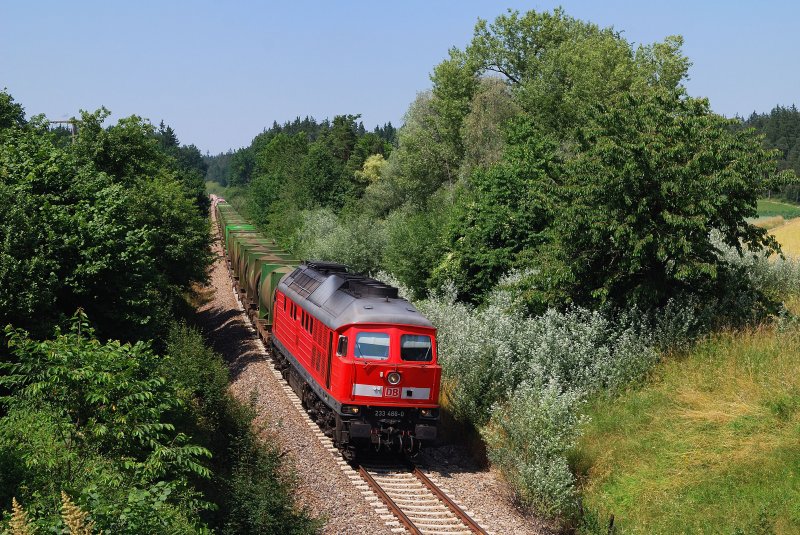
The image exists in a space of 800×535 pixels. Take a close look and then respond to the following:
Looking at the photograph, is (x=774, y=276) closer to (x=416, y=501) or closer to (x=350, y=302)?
(x=350, y=302)

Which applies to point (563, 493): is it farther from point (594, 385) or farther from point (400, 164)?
point (400, 164)

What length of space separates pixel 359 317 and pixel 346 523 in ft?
15.6

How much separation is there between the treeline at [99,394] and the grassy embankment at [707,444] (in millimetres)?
6901

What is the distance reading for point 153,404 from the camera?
14.5 meters

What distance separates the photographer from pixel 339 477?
1780cm

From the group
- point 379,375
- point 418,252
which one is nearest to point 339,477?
point 379,375

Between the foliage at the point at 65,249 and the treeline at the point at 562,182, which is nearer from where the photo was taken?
the foliage at the point at 65,249

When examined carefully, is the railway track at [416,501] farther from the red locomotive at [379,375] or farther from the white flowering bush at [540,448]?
the white flowering bush at [540,448]

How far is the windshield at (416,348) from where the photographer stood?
18062mm

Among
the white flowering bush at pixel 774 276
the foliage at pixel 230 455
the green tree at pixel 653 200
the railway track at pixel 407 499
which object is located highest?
the green tree at pixel 653 200

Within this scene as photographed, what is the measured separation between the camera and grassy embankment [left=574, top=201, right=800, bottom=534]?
14.5 metres

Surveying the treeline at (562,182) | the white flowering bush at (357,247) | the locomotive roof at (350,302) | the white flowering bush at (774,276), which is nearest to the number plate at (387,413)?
the locomotive roof at (350,302)

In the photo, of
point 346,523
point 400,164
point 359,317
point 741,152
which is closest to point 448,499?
point 346,523

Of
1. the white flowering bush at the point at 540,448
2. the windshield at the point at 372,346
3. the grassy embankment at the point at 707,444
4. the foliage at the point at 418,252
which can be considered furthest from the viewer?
the foliage at the point at 418,252
